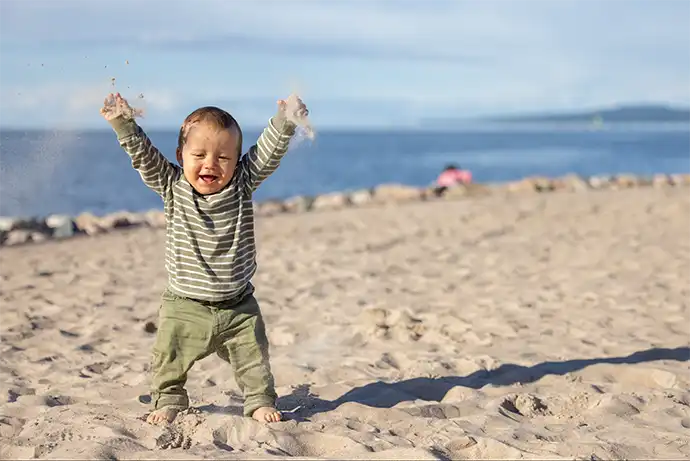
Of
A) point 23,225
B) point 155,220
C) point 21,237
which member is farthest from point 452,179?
point 21,237

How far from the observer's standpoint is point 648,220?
1028 centimetres

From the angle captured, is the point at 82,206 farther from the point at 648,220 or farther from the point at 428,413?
the point at 428,413

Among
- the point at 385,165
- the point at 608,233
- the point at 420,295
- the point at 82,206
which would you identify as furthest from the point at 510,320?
the point at 385,165

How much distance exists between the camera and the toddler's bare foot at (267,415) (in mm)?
3715

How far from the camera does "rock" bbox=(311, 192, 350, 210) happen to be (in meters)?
14.9

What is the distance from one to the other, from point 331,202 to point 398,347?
10.1 m

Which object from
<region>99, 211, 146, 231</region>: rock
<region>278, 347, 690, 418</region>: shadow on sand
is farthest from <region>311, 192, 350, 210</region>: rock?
<region>278, 347, 690, 418</region>: shadow on sand

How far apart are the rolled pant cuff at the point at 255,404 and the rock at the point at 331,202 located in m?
10.9

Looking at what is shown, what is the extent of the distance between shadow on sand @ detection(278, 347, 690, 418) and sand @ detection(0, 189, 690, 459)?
14 millimetres

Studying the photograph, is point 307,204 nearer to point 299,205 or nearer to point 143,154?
point 299,205

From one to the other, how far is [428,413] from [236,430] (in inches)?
35.8

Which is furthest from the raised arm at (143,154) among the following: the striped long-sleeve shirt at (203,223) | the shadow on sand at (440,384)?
the shadow on sand at (440,384)

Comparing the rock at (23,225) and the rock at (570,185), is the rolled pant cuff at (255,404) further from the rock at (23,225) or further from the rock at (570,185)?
the rock at (570,185)

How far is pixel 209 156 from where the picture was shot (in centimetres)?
365
